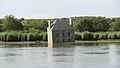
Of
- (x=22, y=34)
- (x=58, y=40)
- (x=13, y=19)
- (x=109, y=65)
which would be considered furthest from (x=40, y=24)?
(x=109, y=65)

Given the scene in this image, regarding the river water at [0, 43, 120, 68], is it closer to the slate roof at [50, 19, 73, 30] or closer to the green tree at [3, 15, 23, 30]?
the slate roof at [50, 19, 73, 30]

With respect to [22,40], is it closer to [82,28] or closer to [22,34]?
[22,34]

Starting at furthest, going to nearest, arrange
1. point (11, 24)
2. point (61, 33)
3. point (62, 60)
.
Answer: point (11, 24), point (61, 33), point (62, 60)

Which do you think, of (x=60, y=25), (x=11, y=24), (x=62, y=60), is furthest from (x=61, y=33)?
(x=62, y=60)

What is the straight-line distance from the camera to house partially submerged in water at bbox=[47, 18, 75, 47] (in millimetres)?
77438

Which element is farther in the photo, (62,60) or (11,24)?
(11,24)

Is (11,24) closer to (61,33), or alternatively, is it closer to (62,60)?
(61,33)

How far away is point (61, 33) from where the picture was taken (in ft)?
260

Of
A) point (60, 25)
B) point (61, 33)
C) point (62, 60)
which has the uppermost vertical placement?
point (60, 25)

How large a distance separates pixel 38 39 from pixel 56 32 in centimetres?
818

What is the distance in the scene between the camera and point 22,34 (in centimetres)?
8669

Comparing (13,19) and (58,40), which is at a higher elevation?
(13,19)

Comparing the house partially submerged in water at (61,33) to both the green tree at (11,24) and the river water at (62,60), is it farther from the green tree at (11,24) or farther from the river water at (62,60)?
the river water at (62,60)

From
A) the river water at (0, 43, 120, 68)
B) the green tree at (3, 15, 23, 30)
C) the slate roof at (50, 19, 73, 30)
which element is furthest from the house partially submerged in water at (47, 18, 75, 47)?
the river water at (0, 43, 120, 68)
